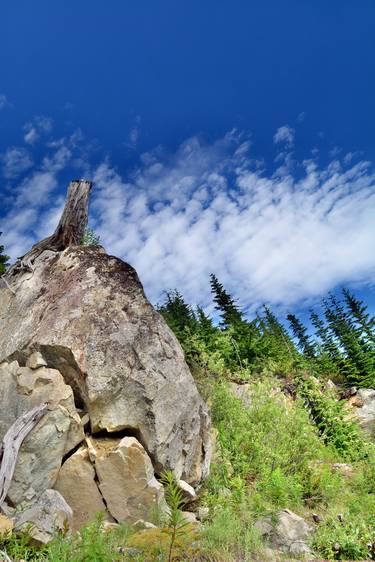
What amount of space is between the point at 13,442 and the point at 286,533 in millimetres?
6537

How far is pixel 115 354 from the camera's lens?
11.8 metres

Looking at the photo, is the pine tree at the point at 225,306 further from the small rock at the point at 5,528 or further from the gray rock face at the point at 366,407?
the small rock at the point at 5,528

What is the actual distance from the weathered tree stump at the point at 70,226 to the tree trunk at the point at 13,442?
25.2ft

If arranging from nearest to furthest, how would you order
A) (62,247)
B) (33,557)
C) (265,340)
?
1. (33,557)
2. (62,247)
3. (265,340)

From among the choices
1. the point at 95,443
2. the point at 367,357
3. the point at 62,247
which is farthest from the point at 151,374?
the point at 367,357

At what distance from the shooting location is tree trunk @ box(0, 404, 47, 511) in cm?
888

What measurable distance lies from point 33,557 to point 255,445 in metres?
8.95

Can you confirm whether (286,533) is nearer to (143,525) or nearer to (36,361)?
(143,525)

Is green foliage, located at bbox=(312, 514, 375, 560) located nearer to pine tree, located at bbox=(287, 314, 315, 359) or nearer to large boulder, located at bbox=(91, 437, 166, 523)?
large boulder, located at bbox=(91, 437, 166, 523)

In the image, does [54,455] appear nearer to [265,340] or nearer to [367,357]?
[265,340]

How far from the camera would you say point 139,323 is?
1285cm

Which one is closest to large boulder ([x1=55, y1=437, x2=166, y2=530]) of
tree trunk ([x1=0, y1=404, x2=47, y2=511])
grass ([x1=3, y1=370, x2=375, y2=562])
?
grass ([x1=3, y1=370, x2=375, y2=562])

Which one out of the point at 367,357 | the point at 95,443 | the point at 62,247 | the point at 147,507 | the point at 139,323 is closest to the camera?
the point at 147,507

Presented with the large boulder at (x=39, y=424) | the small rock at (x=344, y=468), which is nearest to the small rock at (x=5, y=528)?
the large boulder at (x=39, y=424)
